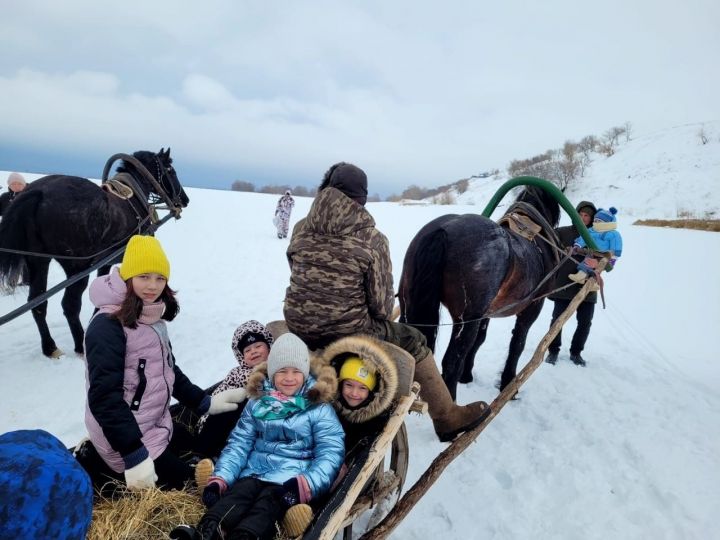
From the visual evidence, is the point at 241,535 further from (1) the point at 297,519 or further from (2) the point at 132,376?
(2) the point at 132,376

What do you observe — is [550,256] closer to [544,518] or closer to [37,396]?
[544,518]

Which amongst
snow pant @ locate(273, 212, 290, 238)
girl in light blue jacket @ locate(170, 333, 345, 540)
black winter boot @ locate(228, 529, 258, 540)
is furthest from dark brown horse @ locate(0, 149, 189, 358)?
snow pant @ locate(273, 212, 290, 238)

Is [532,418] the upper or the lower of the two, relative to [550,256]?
lower

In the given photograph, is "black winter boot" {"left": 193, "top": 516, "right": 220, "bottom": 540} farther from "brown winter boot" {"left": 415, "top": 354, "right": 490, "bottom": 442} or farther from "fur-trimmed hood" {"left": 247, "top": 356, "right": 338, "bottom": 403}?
"brown winter boot" {"left": 415, "top": 354, "right": 490, "bottom": 442}

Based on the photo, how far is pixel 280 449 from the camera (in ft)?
6.25

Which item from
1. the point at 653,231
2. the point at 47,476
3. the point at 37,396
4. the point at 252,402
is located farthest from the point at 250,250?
the point at 653,231

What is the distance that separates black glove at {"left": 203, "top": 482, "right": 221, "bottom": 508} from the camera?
1.67 m

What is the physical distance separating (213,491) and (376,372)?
927 mm

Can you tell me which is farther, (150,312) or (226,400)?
(226,400)

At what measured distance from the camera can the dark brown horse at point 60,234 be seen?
13.2 ft

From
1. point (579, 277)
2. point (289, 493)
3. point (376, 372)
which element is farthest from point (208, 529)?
point (579, 277)

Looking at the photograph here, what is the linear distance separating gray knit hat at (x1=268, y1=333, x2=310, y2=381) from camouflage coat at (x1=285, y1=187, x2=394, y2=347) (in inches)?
10.0

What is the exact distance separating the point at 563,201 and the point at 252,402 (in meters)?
Answer: 3.23

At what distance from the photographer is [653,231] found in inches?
519
